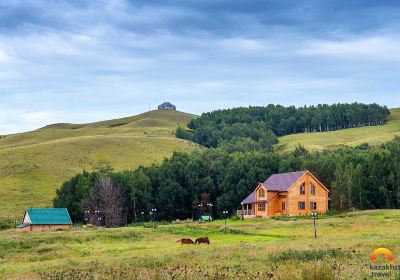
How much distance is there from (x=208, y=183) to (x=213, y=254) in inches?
3087

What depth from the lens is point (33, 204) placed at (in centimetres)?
12125

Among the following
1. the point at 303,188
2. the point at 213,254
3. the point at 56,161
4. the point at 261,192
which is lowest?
the point at 213,254

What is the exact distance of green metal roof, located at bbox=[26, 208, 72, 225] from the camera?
9674 centimetres

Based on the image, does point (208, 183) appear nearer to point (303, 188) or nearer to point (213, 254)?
point (303, 188)

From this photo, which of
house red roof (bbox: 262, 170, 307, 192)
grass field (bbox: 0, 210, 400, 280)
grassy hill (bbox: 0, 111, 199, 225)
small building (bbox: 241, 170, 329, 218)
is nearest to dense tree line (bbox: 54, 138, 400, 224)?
small building (bbox: 241, 170, 329, 218)

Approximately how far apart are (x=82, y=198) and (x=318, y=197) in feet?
158

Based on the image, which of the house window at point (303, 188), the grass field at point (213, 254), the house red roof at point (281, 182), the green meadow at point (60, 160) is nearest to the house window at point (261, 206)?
the house red roof at point (281, 182)

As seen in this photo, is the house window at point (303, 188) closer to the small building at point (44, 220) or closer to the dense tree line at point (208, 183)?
the dense tree line at point (208, 183)

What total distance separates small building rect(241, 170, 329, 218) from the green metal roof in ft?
108

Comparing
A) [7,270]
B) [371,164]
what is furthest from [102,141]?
[7,270]

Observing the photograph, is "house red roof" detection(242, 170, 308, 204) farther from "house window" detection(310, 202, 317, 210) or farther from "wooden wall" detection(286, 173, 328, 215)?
"house window" detection(310, 202, 317, 210)

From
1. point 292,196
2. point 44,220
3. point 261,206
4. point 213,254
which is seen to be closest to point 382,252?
point 213,254

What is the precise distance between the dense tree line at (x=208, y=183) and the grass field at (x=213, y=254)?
28.2 meters

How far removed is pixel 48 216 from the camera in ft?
325
